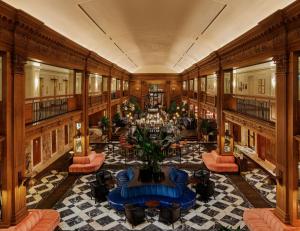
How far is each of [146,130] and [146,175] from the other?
224 cm

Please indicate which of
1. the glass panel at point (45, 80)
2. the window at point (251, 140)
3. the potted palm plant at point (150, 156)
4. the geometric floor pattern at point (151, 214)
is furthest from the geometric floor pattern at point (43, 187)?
the window at point (251, 140)

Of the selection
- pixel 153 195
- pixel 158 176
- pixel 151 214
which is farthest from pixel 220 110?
pixel 151 214

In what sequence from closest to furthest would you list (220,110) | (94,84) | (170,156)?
(220,110) → (170,156) → (94,84)

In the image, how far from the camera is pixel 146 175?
11.3 m

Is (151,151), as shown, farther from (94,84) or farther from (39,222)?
(94,84)

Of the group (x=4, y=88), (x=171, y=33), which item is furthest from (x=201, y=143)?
(x=4, y=88)

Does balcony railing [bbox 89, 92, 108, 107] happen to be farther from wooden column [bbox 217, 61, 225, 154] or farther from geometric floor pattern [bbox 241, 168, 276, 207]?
geometric floor pattern [bbox 241, 168, 276, 207]

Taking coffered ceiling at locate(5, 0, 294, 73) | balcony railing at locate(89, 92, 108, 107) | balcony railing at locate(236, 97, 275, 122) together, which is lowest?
balcony railing at locate(236, 97, 275, 122)

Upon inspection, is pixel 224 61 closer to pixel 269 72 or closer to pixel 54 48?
pixel 269 72

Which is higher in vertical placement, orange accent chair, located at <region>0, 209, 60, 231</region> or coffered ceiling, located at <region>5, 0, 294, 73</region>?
Answer: coffered ceiling, located at <region>5, 0, 294, 73</region>

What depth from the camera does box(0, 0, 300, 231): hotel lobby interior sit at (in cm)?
737

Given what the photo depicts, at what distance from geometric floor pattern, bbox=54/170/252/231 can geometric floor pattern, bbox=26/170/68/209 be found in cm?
95

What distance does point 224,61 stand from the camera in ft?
44.6

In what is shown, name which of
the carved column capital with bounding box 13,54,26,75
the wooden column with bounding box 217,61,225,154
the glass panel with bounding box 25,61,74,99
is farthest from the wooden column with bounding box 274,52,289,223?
the glass panel with bounding box 25,61,74,99
